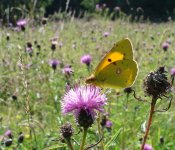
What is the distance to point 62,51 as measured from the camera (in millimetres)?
5844

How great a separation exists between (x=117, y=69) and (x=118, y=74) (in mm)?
21

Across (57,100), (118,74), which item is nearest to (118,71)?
(118,74)

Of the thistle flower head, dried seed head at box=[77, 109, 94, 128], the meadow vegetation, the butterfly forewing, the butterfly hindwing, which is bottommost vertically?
the meadow vegetation

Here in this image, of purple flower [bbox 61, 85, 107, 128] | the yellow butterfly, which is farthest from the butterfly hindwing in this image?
purple flower [bbox 61, 85, 107, 128]

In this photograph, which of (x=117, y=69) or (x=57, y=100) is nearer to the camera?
(x=117, y=69)

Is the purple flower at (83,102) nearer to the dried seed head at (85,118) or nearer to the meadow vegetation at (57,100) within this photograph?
the dried seed head at (85,118)

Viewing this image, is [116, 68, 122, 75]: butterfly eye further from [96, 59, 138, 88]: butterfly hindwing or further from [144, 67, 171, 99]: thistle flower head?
[144, 67, 171, 99]: thistle flower head

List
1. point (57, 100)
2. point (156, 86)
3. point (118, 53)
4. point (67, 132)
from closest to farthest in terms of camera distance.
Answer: point (156, 86) < point (67, 132) < point (118, 53) < point (57, 100)

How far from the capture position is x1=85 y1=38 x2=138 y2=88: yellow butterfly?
1.59 m

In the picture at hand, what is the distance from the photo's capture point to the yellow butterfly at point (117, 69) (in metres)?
1.59

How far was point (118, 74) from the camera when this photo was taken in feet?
5.42

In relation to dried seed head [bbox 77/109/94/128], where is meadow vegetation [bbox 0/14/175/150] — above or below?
below

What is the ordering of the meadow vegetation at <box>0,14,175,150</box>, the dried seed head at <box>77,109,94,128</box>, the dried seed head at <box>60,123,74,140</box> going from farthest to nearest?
the meadow vegetation at <box>0,14,175,150</box>, the dried seed head at <box>60,123,74,140</box>, the dried seed head at <box>77,109,94,128</box>

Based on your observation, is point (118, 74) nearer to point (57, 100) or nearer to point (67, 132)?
Result: point (67, 132)
